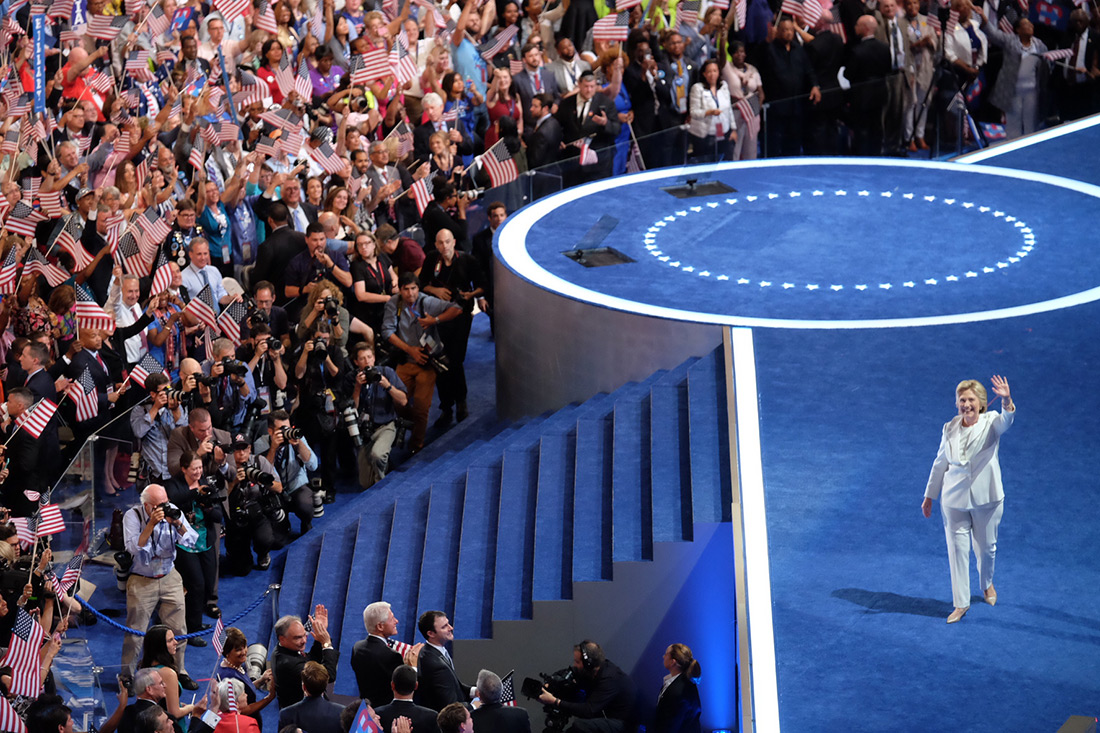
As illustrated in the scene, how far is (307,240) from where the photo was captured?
1712 centimetres

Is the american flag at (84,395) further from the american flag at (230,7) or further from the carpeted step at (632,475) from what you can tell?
the american flag at (230,7)

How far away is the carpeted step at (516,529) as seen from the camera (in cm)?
1349

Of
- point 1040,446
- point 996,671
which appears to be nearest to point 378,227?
point 1040,446

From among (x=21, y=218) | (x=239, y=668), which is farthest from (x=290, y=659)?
(x=21, y=218)

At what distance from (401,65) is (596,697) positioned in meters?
9.97

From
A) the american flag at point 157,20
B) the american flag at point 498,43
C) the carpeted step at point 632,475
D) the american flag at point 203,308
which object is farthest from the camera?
the american flag at point 498,43

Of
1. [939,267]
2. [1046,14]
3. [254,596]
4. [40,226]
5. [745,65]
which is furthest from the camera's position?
[1046,14]

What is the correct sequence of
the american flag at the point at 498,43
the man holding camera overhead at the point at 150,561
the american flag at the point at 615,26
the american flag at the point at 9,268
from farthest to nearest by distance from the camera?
the american flag at the point at 498,43, the american flag at the point at 615,26, the american flag at the point at 9,268, the man holding camera overhead at the point at 150,561

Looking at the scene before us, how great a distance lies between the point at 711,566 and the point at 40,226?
24.8 ft

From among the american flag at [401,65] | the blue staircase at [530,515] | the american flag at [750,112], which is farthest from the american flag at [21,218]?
the american flag at [750,112]

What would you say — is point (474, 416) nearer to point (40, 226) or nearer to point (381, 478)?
point (381, 478)

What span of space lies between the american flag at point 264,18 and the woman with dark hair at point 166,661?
9765 millimetres

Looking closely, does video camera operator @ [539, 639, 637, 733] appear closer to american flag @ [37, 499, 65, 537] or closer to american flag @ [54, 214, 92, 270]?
american flag @ [37, 499, 65, 537]

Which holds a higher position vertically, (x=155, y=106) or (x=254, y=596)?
(x=155, y=106)
